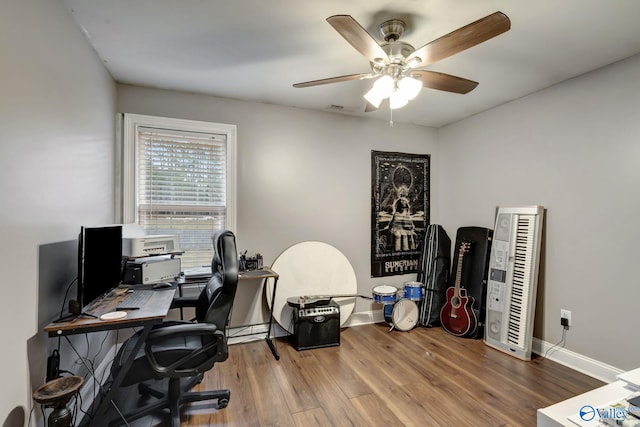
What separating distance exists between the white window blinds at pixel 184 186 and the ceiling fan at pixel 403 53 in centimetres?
161

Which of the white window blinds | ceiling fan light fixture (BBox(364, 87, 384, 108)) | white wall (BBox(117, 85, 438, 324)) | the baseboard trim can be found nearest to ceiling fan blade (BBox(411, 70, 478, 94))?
ceiling fan light fixture (BBox(364, 87, 384, 108))

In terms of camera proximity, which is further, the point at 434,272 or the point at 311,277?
the point at 434,272

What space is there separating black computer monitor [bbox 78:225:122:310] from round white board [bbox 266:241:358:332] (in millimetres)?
1509

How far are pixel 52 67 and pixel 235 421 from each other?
228cm

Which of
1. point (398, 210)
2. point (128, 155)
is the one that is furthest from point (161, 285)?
point (398, 210)

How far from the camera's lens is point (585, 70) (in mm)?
2449

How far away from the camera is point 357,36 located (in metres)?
1.54

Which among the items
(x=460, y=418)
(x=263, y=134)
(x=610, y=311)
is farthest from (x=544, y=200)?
(x=263, y=134)

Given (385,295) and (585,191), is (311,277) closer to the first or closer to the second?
(385,295)

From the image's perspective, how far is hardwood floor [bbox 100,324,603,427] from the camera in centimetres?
192

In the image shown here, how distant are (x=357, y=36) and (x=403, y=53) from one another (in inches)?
20.8

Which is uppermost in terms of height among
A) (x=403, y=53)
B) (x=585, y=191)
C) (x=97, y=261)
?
(x=403, y=53)

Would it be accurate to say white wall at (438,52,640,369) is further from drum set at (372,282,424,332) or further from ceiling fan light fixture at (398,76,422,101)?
ceiling fan light fixture at (398,76,422,101)

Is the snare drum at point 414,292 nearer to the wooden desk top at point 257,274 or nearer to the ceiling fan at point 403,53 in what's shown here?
the wooden desk top at point 257,274
